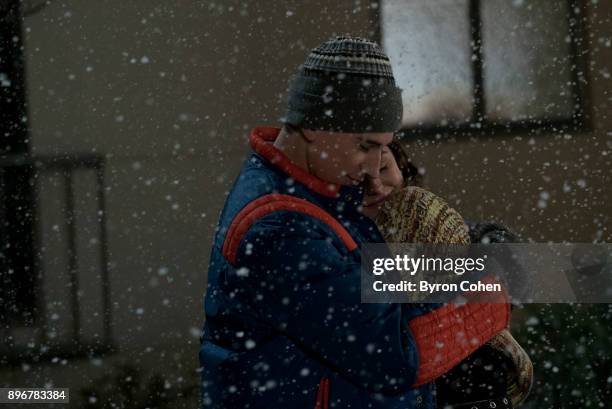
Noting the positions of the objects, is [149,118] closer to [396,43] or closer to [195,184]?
[195,184]

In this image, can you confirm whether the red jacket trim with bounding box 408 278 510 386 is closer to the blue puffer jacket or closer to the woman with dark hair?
the blue puffer jacket

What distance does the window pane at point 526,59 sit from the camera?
2605mm

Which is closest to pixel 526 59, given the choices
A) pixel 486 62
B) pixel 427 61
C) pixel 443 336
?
pixel 486 62

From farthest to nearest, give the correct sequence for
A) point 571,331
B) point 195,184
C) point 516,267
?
point 195,184, point 571,331, point 516,267

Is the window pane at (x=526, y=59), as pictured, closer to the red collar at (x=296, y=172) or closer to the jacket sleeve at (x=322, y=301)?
the red collar at (x=296, y=172)

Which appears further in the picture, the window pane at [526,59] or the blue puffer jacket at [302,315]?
the window pane at [526,59]

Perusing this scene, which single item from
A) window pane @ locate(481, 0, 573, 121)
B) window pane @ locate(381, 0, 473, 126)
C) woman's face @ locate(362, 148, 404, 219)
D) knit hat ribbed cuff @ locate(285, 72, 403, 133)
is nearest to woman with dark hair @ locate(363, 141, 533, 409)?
woman's face @ locate(362, 148, 404, 219)

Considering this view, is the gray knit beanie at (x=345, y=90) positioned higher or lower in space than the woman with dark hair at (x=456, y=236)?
higher

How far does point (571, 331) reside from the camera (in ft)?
7.92

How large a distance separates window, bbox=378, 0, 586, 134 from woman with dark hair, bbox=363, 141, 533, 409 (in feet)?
3.87

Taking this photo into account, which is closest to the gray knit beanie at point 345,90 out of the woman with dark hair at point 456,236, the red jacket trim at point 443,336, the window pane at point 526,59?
the woman with dark hair at point 456,236

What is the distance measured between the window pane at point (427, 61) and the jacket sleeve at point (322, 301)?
4.68 feet

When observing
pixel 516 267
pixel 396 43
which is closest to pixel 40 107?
pixel 396 43

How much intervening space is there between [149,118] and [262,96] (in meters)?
0.39
